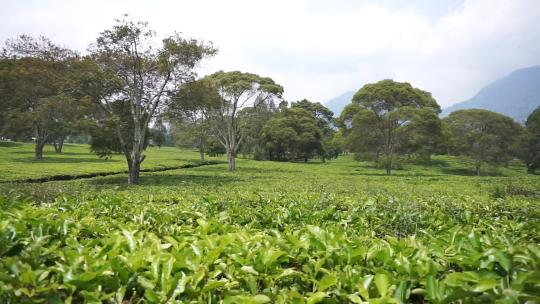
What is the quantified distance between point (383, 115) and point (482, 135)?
16.3m

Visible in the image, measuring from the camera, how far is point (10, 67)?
74.6 feet

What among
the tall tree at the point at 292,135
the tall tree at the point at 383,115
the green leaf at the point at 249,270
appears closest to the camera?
the green leaf at the point at 249,270

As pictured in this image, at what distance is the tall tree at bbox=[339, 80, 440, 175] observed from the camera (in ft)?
133

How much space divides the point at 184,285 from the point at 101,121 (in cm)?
2586

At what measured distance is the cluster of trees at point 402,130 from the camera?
40.1m

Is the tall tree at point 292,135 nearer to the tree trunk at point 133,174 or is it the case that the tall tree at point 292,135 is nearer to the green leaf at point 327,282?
the tree trunk at point 133,174

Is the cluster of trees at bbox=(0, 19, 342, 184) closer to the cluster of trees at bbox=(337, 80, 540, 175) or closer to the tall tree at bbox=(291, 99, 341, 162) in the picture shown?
the cluster of trees at bbox=(337, 80, 540, 175)

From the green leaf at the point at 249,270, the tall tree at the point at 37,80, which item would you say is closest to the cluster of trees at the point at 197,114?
the tall tree at the point at 37,80

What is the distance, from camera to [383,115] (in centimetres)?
4200

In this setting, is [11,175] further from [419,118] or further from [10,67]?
[419,118]

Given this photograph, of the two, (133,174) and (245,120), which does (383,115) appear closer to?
(245,120)

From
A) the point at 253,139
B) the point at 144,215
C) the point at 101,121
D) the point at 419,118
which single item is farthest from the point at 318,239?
the point at 253,139

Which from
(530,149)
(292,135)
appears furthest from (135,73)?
(530,149)

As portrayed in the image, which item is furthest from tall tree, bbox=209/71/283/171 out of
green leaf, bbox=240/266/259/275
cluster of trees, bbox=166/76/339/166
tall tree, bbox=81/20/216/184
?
green leaf, bbox=240/266/259/275
